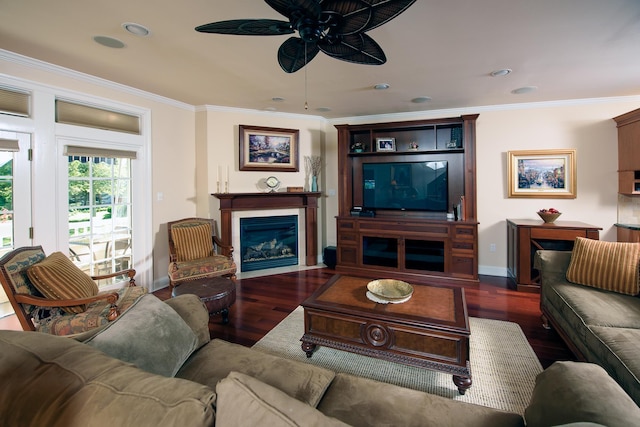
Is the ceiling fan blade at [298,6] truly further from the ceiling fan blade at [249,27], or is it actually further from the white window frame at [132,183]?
the white window frame at [132,183]

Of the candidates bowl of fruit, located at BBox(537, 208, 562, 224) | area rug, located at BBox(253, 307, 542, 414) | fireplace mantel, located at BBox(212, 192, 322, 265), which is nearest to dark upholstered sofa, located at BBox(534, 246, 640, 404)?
area rug, located at BBox(253, 307, 542, 414)

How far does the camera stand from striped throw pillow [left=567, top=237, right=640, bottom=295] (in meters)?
2.29

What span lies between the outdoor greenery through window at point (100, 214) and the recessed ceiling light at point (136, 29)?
1776mm

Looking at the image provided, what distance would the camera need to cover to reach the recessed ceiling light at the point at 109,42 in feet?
8.08

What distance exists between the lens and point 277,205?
16.0ft

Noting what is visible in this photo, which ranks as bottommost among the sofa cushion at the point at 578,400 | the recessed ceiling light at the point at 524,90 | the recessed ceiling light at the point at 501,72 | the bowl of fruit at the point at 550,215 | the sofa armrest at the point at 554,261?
the sofa cushion at the point at 578,400

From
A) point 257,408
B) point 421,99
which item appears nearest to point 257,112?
point 421,99

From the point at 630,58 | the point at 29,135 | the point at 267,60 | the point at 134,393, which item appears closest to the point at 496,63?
the point at 630,58

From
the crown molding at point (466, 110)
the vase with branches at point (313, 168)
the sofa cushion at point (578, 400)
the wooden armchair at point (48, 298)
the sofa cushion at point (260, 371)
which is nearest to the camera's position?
the sofa cushion at point (578, 400)

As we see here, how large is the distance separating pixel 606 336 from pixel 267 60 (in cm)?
330

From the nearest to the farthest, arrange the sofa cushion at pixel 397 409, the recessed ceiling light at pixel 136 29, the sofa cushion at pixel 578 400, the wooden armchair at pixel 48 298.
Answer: the sofa cushion at pixel 578 400 < the sofa cushion at pixel 397 409 < the wooden armchair at pixel 48 298 < the recessed ceiling light at pixel 136 29

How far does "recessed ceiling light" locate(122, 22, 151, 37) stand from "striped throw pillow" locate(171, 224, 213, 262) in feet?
7.58

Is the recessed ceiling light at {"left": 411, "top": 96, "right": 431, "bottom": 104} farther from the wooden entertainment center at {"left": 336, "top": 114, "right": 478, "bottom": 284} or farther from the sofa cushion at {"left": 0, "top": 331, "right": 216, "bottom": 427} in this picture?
the sofa cushion at {"left": 0, "top": 331, "right": 216, "bottom": 427}

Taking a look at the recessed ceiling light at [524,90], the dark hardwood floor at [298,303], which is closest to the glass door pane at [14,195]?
the dark hardwood floor at [298,303]
